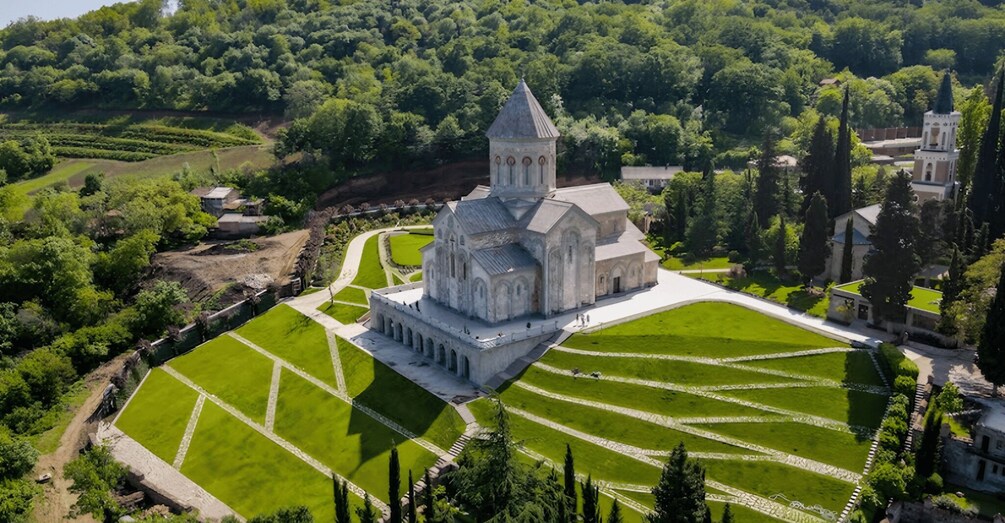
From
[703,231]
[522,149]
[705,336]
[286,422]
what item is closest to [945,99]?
[703,231]

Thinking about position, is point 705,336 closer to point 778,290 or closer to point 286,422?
point 778,290

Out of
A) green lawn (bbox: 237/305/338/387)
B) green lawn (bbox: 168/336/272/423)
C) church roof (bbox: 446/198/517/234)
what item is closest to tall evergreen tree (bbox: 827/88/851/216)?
church roof (bbox: 446/198/517/234)

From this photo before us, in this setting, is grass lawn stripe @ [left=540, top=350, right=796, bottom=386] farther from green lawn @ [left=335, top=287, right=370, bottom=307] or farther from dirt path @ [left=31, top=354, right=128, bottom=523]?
dirt path @ [left=31, top=354, right=128, bottom=523]

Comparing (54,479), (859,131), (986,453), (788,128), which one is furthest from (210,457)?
(859,131)

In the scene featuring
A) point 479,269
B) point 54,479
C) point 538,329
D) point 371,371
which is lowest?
point 54,479

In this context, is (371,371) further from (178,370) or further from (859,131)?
(859,131)

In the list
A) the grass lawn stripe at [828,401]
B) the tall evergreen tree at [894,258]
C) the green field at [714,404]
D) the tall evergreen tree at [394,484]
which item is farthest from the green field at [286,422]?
the tall evergreen tree at [894,258]
